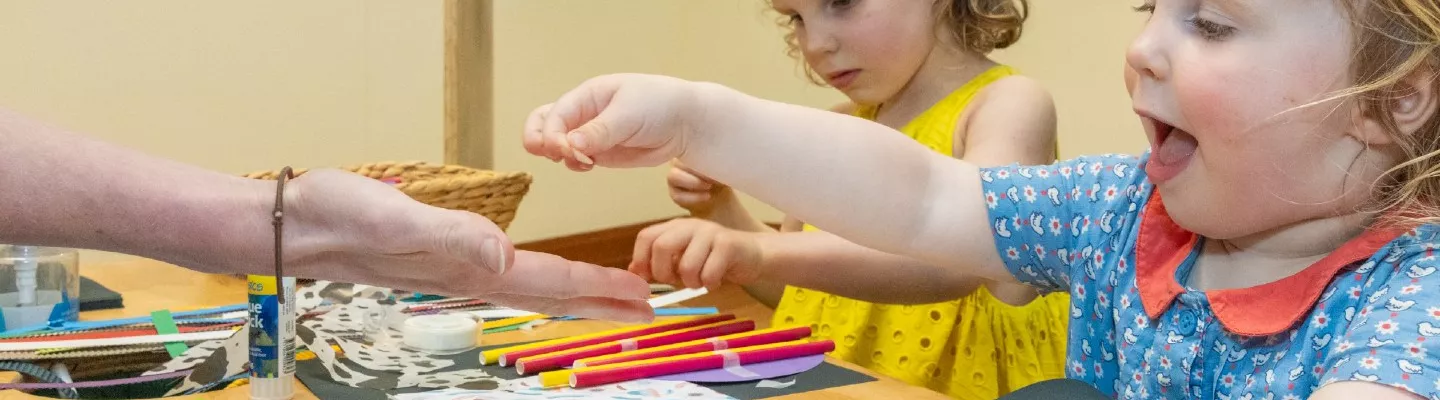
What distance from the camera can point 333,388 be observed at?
818 mm

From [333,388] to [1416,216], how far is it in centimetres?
68

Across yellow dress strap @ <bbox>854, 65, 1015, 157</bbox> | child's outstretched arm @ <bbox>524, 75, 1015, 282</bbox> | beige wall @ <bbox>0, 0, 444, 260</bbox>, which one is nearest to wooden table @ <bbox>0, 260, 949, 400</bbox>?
child's outstretched arm @ <bbox>524, 75, 1015, 282</bbox>

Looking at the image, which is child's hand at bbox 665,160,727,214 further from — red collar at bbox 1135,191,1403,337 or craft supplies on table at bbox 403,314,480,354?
red collar at bbox 1135,191,1403,337

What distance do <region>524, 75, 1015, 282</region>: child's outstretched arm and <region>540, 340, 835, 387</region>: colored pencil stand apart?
0.09 meters

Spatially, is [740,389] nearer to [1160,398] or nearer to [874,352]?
[1160,398]

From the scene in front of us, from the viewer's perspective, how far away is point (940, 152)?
1251 mm

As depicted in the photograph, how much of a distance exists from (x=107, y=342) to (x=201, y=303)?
0.20 meters

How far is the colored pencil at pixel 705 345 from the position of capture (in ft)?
2.76

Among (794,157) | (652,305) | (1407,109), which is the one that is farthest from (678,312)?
(1407,109)

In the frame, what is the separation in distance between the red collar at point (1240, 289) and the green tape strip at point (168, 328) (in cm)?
70

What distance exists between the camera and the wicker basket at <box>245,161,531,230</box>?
1.19 m

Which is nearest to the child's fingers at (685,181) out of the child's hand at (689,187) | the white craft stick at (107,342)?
the child's hand at (689,187)

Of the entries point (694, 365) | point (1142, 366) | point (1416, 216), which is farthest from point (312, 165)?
point (1416, 216)

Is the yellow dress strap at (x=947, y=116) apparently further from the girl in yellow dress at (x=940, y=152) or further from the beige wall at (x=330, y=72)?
the beige wall at (x=330, y=72)
